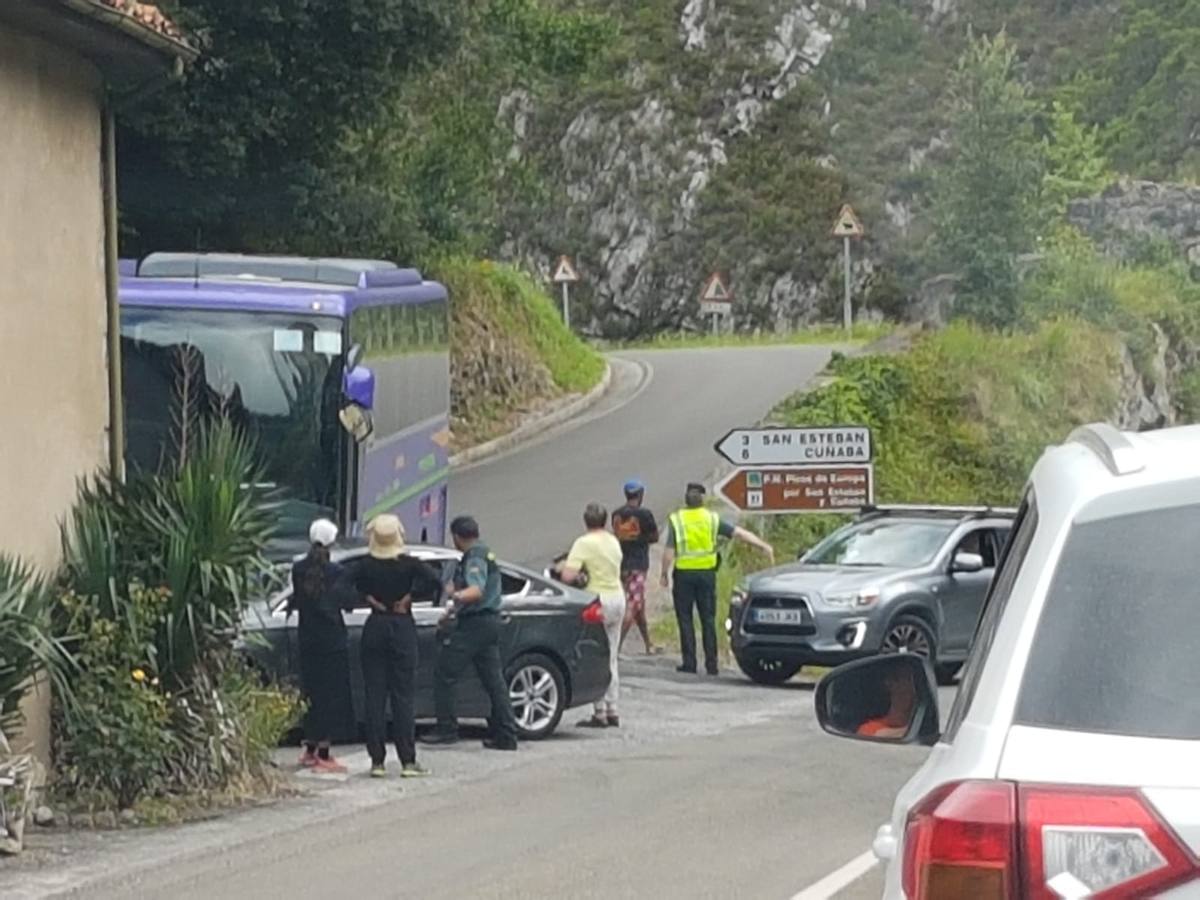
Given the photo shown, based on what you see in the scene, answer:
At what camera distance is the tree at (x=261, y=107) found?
28.0 m

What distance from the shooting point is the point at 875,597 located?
21734mm

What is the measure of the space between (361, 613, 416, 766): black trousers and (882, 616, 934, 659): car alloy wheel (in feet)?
26.4

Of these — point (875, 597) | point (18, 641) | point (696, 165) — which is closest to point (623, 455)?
point (875, 597)

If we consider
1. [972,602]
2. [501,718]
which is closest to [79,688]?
[501,718]

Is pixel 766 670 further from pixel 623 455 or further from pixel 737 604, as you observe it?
pixel 623 455

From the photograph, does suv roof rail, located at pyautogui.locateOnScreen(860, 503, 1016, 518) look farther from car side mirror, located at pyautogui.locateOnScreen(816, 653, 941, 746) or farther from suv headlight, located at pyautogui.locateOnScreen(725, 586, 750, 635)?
car side mirror, located at pyautogui.locateOnScreen(816, 653, 941, 746)

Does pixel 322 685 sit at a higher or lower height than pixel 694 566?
lower

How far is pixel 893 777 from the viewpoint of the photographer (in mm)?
14742

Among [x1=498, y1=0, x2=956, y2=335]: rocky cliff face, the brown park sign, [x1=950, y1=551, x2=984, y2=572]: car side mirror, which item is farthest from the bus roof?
[x1=498, y1=0, x2=956, y2=335]: rocky cliff face

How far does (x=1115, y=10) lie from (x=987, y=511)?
71.4 meters

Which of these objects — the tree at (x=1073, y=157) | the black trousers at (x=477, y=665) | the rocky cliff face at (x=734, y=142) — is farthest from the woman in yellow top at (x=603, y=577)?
the rocky cliff face at (x=734, y=142)

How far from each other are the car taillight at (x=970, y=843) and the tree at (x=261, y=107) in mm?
24878

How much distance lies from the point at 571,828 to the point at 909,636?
10052mm

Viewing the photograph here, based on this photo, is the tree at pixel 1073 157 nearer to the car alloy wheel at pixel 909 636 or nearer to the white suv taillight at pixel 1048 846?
the car alloy wheel at pixel 909 636
